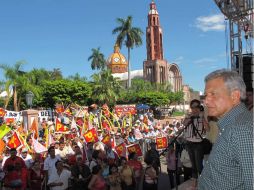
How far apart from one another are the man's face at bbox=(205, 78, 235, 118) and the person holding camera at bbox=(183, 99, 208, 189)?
2.96 m

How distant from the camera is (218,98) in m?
1.97

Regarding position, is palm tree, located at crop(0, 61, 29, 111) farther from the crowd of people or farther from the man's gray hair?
the man's gray hair

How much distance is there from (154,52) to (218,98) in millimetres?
85454

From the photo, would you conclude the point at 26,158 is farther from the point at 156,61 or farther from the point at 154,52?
the point at 154,52

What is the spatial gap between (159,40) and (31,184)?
3204 inches

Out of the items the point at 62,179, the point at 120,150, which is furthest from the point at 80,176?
the point at 120,150

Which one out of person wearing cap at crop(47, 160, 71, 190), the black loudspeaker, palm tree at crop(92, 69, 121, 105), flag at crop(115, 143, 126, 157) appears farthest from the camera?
palm tree at crop(92, 69, 121, 105)

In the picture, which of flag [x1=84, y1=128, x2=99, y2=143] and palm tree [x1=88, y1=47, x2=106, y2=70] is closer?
flag [x1=84, y1=128, x2=99, y2=143]

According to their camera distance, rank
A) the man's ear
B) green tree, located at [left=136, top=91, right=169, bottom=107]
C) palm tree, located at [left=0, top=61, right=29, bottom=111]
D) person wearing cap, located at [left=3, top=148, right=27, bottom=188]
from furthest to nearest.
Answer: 1. green tree, located at [left=136, top=91, right=169, bottom=107]
2. palm tree, located at [left=0, top=61, right=29, bottom=111]
3. person wearing cap, located at [left=3, top=148, right=27, bottom=188]
4. the man's ear

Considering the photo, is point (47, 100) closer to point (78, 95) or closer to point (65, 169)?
point (78, 95)

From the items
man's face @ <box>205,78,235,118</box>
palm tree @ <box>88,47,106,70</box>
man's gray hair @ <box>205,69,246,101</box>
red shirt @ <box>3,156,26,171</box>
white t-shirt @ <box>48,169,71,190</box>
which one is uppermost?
palm tree @ <box>88,47,106,70</box>

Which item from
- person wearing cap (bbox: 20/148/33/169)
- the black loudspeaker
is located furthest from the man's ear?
the black loudspeaker

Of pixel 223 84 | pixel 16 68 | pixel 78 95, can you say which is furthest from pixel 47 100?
pixel 223 84

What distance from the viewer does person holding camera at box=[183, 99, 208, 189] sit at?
492 cm
